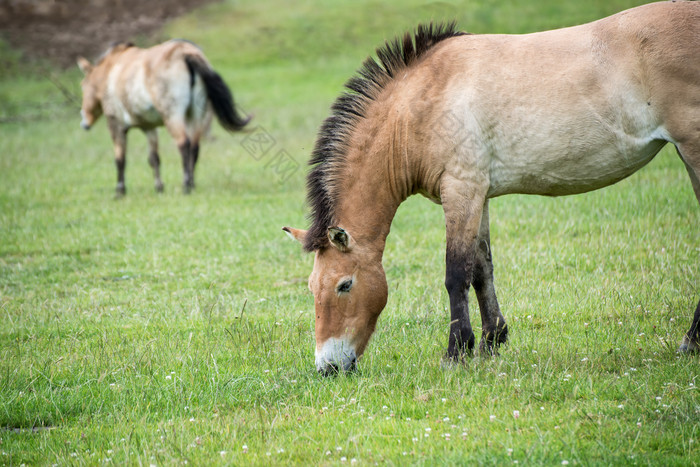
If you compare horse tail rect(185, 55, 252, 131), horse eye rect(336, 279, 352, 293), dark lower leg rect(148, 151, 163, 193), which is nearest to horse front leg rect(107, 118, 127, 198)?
dark lower leg rect(148, 151, 163, 193)

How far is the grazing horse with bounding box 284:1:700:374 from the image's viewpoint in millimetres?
4592

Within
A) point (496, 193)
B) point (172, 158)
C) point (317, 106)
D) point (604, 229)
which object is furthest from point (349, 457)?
point (317, 106)

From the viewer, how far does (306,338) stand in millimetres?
5480

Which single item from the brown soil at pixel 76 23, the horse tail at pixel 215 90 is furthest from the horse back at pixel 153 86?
the brown soil at pixel 76 23

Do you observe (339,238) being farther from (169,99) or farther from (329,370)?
(169,99)

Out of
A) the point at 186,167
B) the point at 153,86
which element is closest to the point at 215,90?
the point at 153,86

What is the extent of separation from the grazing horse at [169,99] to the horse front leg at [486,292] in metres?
8.06

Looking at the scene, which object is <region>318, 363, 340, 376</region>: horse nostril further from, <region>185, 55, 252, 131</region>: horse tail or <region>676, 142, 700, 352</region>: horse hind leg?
<region>185, 55, 252, 131</region>: horse tail

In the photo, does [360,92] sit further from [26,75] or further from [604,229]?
[26,75]

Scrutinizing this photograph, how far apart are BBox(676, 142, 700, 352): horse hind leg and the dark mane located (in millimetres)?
1770

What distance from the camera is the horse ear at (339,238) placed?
14.7 feet

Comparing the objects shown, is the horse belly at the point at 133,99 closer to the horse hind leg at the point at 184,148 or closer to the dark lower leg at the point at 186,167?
the horse hind leg at the point at 184,148

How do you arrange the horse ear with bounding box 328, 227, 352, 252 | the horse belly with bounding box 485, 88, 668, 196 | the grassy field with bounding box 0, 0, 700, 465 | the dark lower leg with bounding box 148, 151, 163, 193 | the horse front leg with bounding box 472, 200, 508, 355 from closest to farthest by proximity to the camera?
the grassy field with bounding box 0, 0, 700, 465
the horse ear with bounding box 328, 227, 352, 252
the horse belly with bounding box 485, 88, 668, 196
the horse front leg with bounding box 472, 200, 508, 355
the dark lower leg with bounding box 148, 151, 163, 193

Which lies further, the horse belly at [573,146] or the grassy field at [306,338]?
the horse belly at [573,146]
